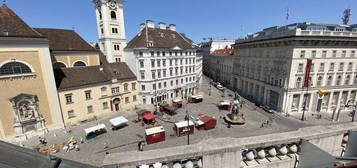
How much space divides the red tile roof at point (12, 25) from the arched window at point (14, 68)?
4310mm

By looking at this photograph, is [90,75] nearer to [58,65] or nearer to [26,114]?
[58,65]

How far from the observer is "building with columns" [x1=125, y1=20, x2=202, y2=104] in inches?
1524

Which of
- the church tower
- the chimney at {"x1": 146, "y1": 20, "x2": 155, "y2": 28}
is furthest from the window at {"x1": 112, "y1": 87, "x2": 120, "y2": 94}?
the chimney at {"x1": 146, "y1": 20, "x2": 155, "y2": 28}

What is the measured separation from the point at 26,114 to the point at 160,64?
27443 mm

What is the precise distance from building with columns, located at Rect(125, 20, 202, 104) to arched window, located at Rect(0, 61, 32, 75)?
2003cm

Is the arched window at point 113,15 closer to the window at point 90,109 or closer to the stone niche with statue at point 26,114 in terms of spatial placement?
the window at point 90,109

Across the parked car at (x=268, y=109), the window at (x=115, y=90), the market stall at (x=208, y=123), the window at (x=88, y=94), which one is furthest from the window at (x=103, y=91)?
the parked car at (x=268, y=109)

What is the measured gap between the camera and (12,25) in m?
Result: 23.5

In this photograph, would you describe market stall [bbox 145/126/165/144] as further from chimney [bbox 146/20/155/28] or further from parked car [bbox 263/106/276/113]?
chimney [bbox 146/20/155/28]

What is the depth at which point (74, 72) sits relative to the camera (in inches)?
1273

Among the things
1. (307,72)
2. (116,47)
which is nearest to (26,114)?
(116,47)

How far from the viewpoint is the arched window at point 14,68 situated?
2284cm

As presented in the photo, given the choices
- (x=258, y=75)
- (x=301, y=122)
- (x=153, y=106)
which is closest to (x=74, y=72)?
(x=153, y=106)

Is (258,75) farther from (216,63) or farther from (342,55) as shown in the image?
(216,63)
